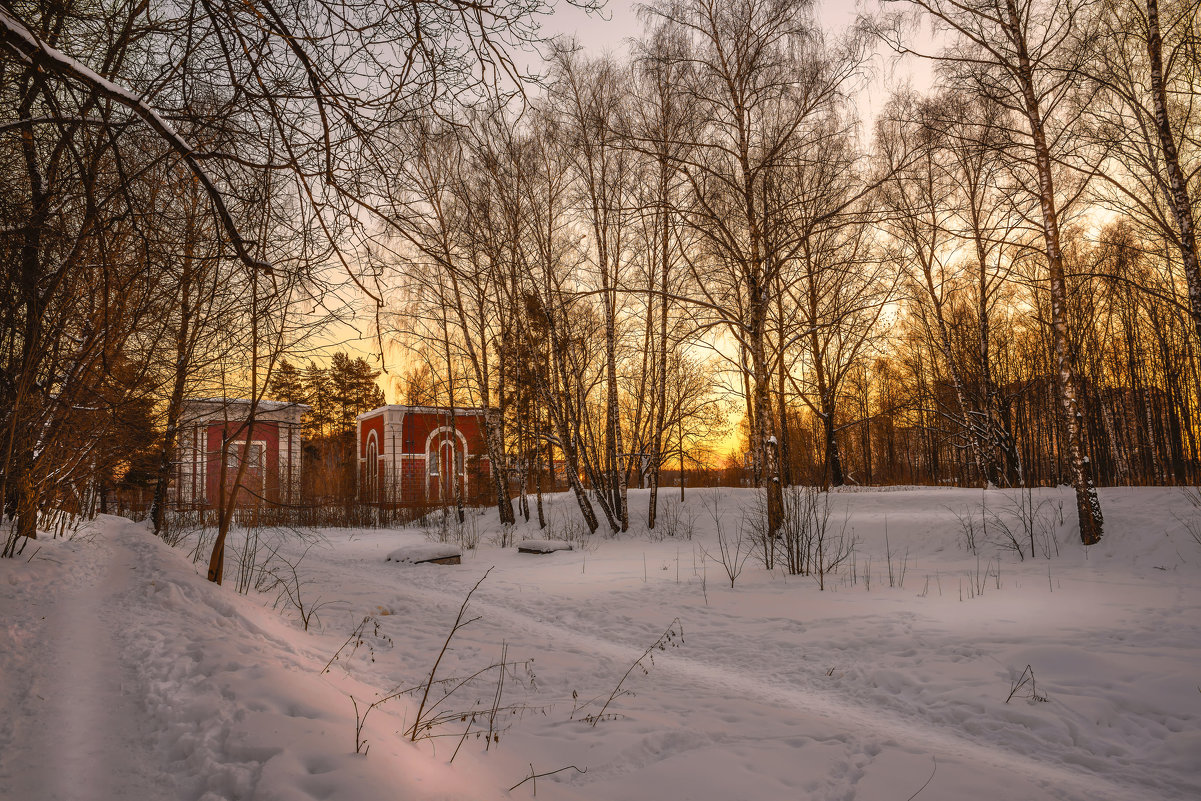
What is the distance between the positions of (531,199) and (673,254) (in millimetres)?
3426

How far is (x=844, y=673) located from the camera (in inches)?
185

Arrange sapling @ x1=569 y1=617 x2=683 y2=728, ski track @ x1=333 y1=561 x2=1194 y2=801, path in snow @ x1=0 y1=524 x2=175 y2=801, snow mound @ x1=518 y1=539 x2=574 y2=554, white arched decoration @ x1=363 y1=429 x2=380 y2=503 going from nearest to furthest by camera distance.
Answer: path in snow @ x1=0 y1=524 x2=175 y2=801 → ski track @ x1=333 y1=561 x2=1194 y2=801 → sapling @ x1=569 y1=617 x2=683 y2=728 → snow mound @ x1=518 y1=539 x2=574 y2=554 → white arched decoration @ x1=363 y1=429 x2=380 y2=503

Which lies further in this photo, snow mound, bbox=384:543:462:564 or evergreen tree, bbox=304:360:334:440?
evergreen tree, bbox=304:360:334:440

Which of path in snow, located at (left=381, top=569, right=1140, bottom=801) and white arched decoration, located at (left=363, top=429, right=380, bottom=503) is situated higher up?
white arched decoration, located at (left=363, top=429, right=380, bottom=503)

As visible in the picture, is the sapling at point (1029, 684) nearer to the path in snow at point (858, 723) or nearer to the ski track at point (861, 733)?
the ski track at point (861, 733)

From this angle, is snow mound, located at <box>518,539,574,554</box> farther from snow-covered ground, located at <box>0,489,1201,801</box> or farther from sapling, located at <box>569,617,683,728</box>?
sapling, located at <box>569,617,683,728</box>

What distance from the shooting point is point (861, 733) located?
11.7ft

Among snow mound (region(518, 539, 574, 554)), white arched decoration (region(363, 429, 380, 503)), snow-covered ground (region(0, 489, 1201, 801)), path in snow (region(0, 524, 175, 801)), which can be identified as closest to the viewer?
path in snow (region(0, 524, 175, 801))

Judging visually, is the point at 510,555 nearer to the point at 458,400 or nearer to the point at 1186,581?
the point at 458,400

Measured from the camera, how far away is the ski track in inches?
118

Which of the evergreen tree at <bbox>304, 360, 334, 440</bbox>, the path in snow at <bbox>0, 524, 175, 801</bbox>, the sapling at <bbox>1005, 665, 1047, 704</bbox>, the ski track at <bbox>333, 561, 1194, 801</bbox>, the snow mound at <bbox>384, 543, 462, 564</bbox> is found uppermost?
the evergreen tree at <bbox>304, 360, 334, 440</bbox>

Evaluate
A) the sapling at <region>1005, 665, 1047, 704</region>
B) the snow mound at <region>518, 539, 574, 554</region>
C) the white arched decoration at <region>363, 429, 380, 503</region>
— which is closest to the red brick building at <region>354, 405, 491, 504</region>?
the white arched decoration at <region>363, 429, 380, 503</region>

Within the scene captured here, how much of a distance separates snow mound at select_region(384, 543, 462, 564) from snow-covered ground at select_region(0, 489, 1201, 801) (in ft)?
9.35

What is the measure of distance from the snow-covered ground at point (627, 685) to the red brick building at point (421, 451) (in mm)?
17740
